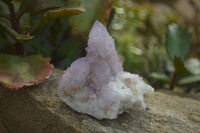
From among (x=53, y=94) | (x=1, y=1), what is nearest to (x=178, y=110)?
(x=53, y=94)

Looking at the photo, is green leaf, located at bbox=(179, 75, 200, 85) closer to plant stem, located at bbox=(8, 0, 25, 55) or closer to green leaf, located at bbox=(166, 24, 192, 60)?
green leaf, located at bbox=(166, 24, 192, 60)

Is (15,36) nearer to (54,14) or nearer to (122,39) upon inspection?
(54,14)

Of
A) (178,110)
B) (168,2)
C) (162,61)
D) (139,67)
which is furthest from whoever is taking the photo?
(168,2)

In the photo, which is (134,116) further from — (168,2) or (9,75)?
(168,2)

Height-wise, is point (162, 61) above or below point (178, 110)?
below

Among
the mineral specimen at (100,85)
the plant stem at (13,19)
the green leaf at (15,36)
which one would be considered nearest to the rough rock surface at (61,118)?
the mineral specimen at (100,85)

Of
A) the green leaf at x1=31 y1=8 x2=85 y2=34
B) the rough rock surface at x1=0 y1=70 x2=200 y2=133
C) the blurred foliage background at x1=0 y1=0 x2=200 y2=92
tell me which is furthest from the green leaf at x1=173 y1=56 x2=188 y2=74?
the green leaf at x1=31 y1=8 x2=85 y2=34

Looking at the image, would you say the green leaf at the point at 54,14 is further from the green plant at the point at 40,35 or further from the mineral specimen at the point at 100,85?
the mineral specimen at the point at 100,85
